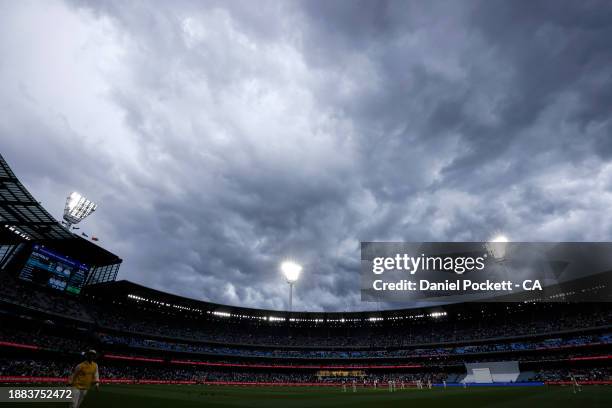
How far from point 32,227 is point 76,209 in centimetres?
708

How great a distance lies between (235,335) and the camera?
281ft

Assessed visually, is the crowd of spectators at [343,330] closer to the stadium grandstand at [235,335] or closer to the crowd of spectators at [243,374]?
the stadium grandstand at [235,335]

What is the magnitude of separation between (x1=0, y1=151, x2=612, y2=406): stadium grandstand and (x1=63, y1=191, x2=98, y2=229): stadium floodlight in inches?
123

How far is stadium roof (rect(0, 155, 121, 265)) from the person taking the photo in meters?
36.1

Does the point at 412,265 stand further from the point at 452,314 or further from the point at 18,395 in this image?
the point at 452,314

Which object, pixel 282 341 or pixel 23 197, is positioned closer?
pixel 23 197

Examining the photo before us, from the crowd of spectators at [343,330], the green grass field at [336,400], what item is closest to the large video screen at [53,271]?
the crowd of spectators at [343,330]

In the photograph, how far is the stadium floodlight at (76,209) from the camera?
2124 inches

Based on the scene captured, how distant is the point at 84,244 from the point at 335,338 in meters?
63.1

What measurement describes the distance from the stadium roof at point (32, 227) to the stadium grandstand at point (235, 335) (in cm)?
19

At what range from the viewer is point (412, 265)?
3569cm

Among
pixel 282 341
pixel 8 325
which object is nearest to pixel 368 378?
pixel 282 341

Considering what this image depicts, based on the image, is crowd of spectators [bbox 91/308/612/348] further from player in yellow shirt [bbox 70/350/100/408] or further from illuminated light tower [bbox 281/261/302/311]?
player in yellow shirt [bbox 70/350/100/408]

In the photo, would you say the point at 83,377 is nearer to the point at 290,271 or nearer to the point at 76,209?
the point at 290,271
